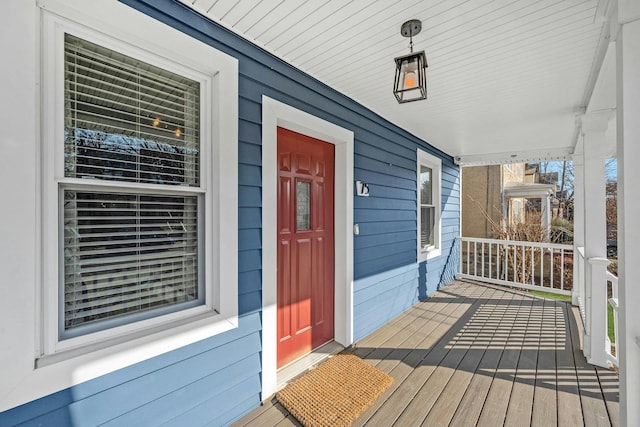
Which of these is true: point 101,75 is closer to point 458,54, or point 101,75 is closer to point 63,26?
point 63,26

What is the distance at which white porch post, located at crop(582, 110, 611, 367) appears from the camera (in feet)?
8.58

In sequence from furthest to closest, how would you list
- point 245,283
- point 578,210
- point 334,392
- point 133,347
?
point 578,210, point 334,392, point 245,283, point 133,347

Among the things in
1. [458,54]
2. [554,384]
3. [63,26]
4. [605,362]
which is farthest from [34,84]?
[605,362]

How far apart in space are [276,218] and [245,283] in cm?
57

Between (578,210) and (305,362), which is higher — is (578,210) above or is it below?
above

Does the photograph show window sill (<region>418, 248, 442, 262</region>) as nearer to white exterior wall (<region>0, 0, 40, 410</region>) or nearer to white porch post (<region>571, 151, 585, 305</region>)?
white porch post (<region>571, 151, 585, 305</region>)

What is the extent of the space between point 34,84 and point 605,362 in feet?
14.1

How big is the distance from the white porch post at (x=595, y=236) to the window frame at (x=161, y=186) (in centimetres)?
312

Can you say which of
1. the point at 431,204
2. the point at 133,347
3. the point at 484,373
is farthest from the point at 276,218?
the point at 431,204

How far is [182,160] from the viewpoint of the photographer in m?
1.71

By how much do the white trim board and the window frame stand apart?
28 centimetres

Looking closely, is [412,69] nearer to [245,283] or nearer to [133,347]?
[245,283]

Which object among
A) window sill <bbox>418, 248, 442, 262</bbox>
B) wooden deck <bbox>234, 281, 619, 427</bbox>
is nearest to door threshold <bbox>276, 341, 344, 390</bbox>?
wooden deck <bbox>234, 281, 619, 427</bbox>

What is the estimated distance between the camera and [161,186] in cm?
159
